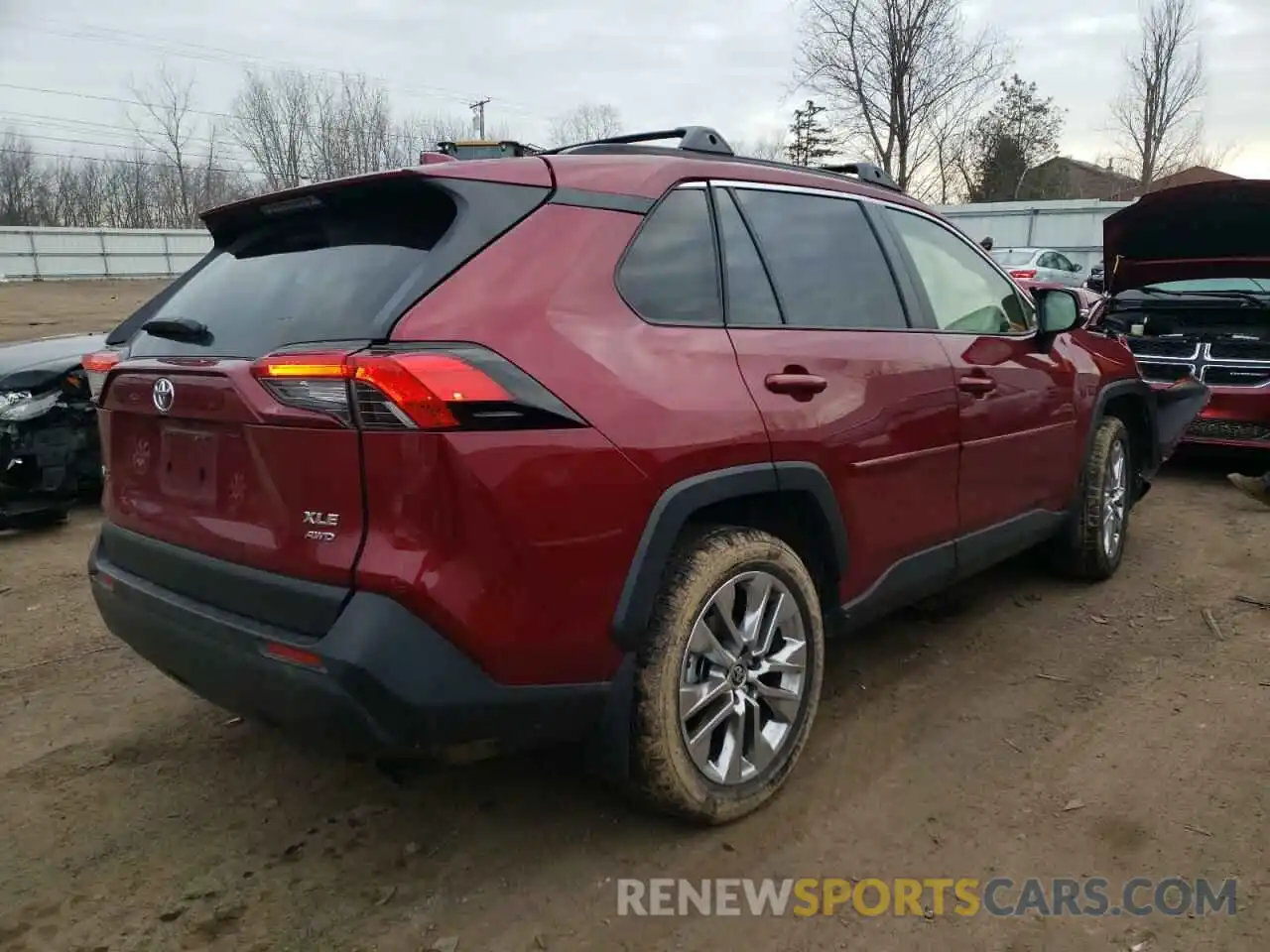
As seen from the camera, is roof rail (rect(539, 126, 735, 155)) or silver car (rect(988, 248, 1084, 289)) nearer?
roof rail (rect(539, 126, 735, 155))

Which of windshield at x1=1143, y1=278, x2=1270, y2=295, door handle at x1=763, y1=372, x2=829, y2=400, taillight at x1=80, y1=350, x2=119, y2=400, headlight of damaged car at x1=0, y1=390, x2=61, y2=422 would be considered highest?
windshield at x1=1143, y1=278, x2=1270, y2=295

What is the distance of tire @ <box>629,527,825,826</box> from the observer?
7.95ft

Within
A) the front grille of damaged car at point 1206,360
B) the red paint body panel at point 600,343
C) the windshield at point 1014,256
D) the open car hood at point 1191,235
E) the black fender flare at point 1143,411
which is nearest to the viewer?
the red paint body panel at point 600,343

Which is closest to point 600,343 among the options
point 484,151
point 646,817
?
point 646,817

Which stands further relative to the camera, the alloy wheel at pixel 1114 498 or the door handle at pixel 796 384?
the alloy wheel at pixel 1114 498

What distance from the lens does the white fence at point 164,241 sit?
26594 millimetres

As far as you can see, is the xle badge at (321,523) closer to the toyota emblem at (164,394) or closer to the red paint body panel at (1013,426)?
the toyota emblem at (164,394)

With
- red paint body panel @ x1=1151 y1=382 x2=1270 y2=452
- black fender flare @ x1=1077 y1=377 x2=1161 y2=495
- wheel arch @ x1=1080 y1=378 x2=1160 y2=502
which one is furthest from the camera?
red paint body panel @ x1=1151 y1=382 x2=1270 y2=452

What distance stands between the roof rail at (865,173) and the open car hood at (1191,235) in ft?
11.0

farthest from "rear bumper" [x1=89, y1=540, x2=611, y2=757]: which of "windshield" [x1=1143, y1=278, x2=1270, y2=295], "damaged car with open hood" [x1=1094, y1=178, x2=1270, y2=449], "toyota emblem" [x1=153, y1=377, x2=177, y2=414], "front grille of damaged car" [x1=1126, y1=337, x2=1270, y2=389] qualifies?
"windshield" [x1=1143, y1=278, x2=1270, y2=295]

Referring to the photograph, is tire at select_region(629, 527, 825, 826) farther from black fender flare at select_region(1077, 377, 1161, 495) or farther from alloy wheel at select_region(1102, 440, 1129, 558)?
alloy wheel at select_region(1102, 440, 1129, 558)

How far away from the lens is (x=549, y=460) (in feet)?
6.97

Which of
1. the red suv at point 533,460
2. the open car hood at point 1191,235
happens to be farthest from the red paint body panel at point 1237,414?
the red suv at point 533,460

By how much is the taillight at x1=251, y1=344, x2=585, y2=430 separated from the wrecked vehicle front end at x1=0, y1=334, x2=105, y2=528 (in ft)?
14.5
